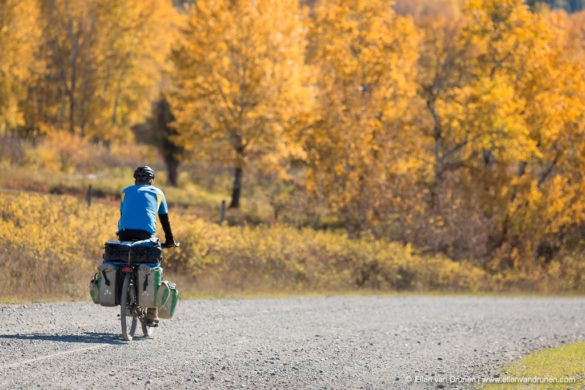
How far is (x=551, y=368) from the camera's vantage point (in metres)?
12.6

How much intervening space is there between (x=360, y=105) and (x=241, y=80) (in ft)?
19.7

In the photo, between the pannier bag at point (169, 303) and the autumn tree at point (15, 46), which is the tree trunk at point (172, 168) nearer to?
the autumn tree at point (15, 46)

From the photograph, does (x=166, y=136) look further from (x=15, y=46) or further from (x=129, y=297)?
(x=129, y=297)

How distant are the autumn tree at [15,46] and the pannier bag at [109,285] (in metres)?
39.6

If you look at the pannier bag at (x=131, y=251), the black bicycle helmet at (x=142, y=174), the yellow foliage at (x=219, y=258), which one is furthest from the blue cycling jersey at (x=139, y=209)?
the yellow foliage at (x=219, y=258)

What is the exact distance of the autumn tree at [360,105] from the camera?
35938 mm

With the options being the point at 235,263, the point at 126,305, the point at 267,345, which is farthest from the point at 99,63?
the point at 126,305

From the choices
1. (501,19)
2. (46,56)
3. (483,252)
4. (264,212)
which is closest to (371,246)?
(483,252)

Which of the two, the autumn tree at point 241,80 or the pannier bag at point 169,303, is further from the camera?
the autumn tree at point 241,80

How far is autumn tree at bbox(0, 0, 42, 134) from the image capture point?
47.9m

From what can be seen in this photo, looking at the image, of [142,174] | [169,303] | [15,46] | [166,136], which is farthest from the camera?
[15,46]

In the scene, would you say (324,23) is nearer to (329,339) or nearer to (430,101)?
(430,101)

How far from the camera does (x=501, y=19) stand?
1553 inches

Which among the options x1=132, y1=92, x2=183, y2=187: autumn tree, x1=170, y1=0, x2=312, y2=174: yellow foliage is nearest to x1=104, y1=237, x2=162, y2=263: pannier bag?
x1=170, y1=0, x2=312, y2=174: yellow foliage
